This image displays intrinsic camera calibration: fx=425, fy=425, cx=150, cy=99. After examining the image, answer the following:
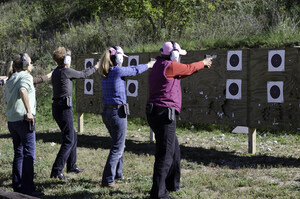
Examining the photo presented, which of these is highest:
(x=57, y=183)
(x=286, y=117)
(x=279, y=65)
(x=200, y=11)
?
(x=200, y=11)

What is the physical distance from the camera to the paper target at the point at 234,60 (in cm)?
785

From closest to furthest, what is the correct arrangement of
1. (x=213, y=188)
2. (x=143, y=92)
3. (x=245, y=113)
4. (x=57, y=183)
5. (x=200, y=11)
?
(x=213, y=188) < (x=57, y=183) < (x=245, y=113) < (x=143, y=92) < (x=200, y=11)

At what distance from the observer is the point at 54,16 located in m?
22.5

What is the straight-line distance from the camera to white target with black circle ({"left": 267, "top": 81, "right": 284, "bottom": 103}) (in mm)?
7344

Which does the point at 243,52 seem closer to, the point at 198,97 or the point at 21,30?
the point at 198,97

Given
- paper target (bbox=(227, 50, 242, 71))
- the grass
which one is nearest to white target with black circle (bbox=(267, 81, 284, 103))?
paper target (bbox=(227, 50, 242, 71))

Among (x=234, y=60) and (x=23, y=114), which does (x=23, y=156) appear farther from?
(x=234, y=60)

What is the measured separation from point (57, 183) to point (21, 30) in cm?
1688

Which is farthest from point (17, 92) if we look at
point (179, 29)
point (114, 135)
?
point (179, 29)

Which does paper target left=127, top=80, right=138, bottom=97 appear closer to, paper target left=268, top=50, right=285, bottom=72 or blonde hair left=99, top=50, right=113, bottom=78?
paper target left=268, top=50, right=285, bottom=72

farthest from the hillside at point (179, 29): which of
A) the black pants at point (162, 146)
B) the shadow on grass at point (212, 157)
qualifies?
the black pants at point (162, 146)

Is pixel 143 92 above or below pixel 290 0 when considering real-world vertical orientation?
below

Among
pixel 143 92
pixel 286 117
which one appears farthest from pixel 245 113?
pixel 143 92

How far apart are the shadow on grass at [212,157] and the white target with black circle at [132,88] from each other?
1063 millimetres
